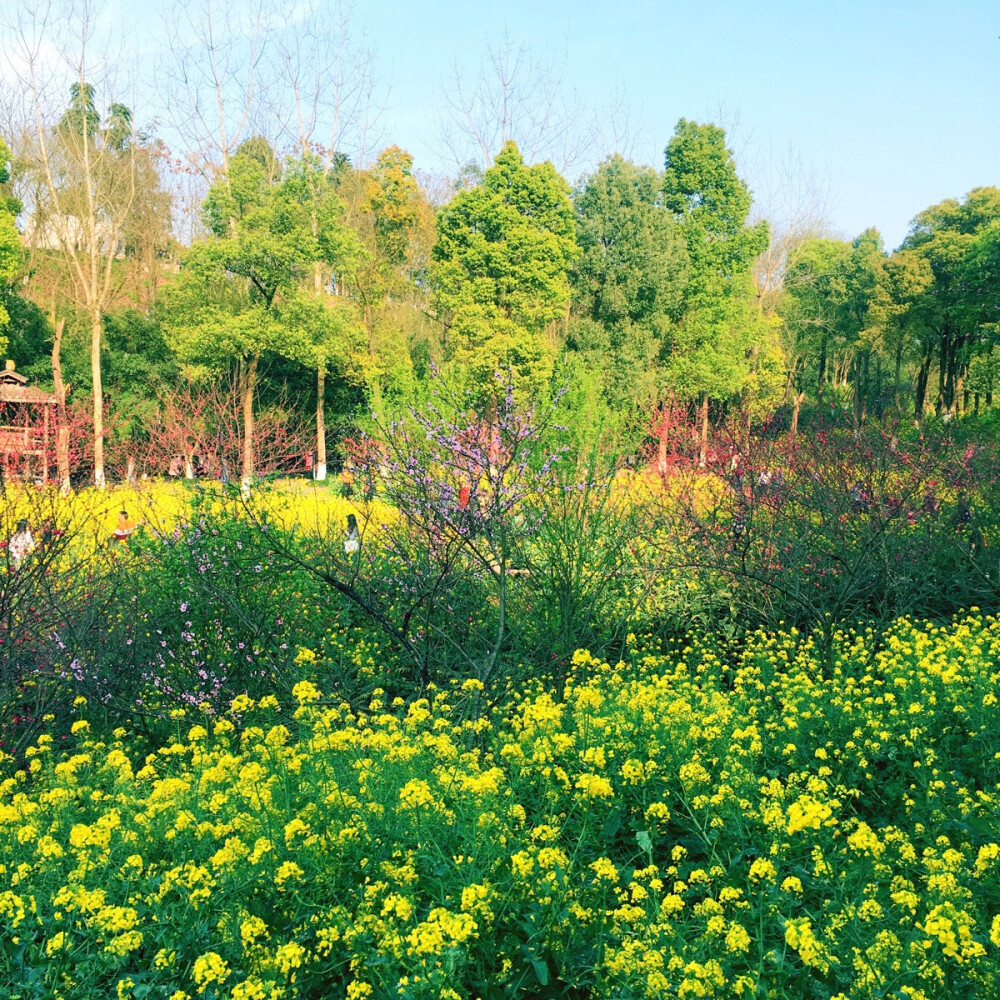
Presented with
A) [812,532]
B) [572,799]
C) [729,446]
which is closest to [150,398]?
[729,446]

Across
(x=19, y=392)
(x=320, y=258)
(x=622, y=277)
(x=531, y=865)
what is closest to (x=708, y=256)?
(x=622, y=277)

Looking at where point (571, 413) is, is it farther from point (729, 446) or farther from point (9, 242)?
point (9, 242)

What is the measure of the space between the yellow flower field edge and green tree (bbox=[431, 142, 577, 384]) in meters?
21.6

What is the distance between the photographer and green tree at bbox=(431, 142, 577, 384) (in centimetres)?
2611

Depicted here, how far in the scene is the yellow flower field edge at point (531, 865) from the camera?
117 inches

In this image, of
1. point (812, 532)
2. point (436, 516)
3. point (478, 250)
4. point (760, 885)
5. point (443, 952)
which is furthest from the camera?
point (478, 250)

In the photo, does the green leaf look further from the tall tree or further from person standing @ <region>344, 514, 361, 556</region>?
the tall tree

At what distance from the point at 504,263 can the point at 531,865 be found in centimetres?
2439

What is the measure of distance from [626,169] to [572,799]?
29174 millimetres

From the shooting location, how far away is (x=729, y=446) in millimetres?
11969

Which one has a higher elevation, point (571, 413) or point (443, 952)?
point (571, 413)

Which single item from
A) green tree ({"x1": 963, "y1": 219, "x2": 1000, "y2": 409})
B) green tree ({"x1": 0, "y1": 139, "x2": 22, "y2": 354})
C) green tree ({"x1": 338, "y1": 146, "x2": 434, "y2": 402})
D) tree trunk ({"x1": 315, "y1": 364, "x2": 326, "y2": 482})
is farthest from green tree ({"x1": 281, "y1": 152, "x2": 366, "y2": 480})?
green tree ({"x1": 963, "y1": 219, "x2": 1000, "y2": 409})

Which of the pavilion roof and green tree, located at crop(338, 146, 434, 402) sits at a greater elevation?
green tree, located at crop(338, 146, 434, 402)

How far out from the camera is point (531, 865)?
3289mm
